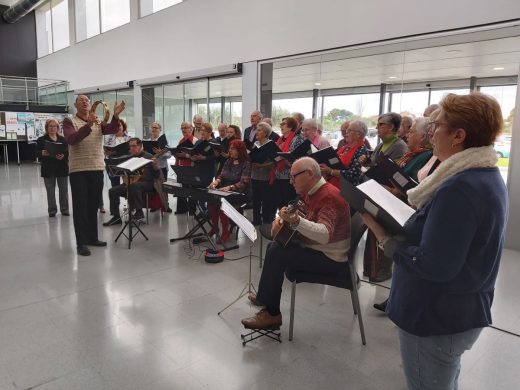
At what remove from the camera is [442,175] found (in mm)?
1108

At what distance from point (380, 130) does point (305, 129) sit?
140 cm

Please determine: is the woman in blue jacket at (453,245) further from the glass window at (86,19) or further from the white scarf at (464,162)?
the glass window at (86,19)

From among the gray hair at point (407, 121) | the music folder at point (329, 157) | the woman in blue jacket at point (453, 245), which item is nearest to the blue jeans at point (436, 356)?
the woman in blue jacket at point (453, 245)

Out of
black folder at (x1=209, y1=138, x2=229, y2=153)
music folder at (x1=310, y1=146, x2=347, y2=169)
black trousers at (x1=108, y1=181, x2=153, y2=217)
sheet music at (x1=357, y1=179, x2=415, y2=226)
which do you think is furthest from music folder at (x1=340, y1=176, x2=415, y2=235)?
black trousers at (x1=108, y1=181, x2=153, y2=217)

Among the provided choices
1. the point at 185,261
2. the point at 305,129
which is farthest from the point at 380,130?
the point at 185,261

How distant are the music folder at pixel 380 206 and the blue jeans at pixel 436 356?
0.35 meters

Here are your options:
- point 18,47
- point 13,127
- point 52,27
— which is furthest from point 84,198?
point 18,47

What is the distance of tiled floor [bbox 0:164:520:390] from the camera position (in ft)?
7.00

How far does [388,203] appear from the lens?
1.43 meters

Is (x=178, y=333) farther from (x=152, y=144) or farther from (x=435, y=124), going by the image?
(x=152, y=144)

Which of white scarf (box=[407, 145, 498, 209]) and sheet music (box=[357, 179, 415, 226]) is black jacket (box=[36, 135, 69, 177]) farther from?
white scarf (box=[407, 145, 498, 209])

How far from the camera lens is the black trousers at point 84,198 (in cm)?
410

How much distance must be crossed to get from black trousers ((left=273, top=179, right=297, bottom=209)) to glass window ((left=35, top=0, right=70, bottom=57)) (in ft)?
46.3

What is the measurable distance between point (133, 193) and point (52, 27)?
48.7ft
